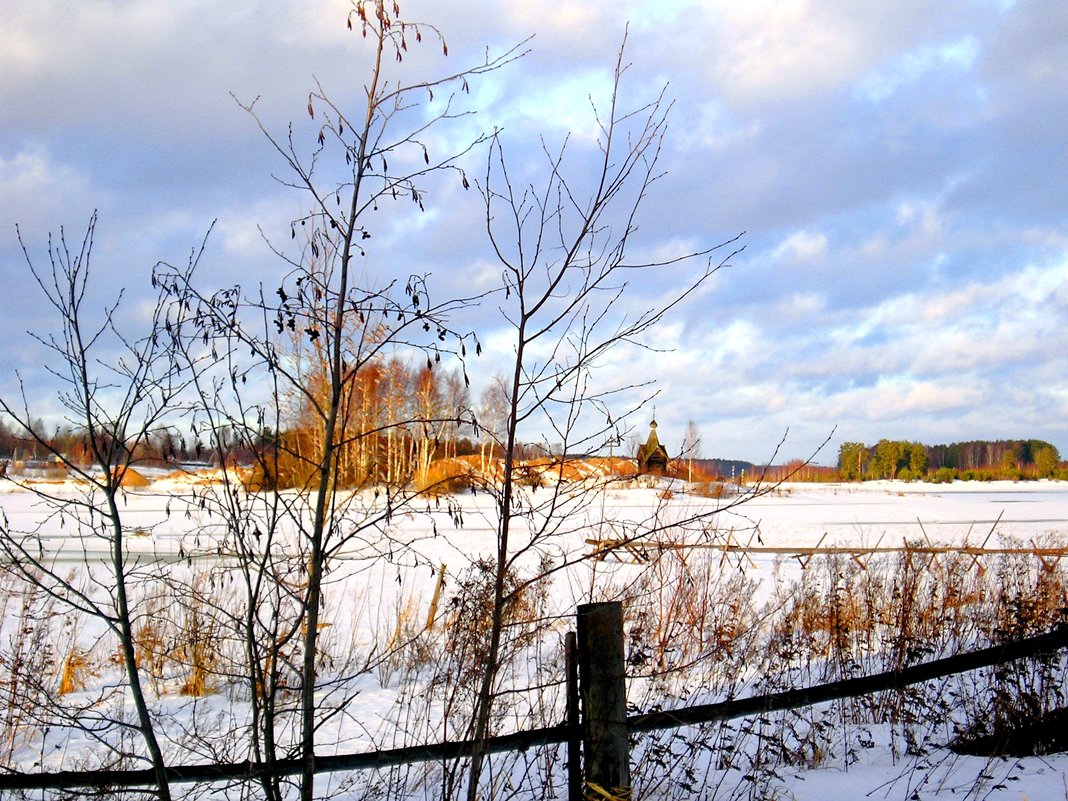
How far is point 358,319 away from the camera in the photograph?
2.55 m

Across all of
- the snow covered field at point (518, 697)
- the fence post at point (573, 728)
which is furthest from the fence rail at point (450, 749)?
the snow covered field at point (518, 697)

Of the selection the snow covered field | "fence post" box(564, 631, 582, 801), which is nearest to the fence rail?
"fence post" box(564, 631, 582, 801)

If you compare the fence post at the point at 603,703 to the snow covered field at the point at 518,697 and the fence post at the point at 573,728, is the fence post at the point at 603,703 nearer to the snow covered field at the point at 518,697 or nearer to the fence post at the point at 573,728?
the fence post at the point at 573,728

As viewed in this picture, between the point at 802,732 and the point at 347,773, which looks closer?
the point at 347,773

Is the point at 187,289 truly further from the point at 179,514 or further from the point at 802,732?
the point at 179,514

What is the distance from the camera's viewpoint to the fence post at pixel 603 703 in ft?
9.77

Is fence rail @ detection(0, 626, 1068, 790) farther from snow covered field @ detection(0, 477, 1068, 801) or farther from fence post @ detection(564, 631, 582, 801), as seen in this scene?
snow covered field @ detection(0, 477, 1068, 801)

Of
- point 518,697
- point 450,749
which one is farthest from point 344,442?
point 518,697

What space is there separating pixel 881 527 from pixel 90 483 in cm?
2085

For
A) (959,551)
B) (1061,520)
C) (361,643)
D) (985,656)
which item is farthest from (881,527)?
(985,656)

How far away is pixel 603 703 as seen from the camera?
2.98 m

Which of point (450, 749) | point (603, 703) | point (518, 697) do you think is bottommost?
point (518, 697)

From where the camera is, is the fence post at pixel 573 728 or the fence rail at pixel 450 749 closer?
the fence rail at pixel 450 749

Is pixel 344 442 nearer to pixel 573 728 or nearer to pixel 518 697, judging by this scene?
pixel 573 728
